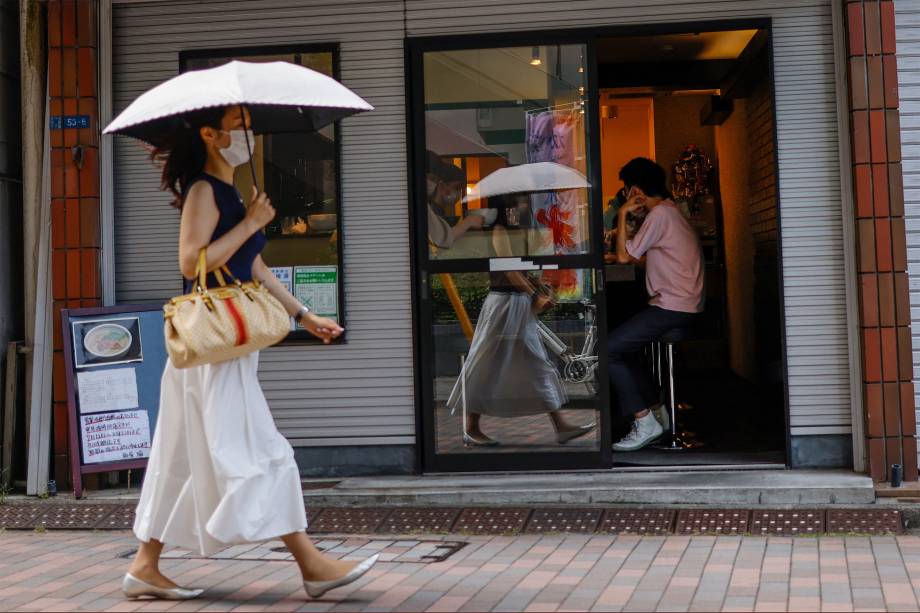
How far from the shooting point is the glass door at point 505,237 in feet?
25.3

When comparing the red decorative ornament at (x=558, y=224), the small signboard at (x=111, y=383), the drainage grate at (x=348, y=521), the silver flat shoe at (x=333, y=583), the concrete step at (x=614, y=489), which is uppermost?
the red decorative ornament at (x=558, y=224)

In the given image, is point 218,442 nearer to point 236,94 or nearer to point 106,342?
point 236,94

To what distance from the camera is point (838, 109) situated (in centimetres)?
734

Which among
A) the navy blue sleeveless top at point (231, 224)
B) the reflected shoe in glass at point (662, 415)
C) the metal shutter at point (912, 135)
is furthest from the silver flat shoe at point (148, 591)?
the metal shutter at point (912, 135)

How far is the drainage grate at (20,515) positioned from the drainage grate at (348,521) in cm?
173

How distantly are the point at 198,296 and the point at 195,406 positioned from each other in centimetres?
46

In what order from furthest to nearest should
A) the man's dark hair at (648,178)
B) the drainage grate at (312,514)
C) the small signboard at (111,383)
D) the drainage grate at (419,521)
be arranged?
the man's dark hair at (648,178)
the small signboard at (111,383)
the drainage grate at (312,514)
the drainage grate at (419,521)

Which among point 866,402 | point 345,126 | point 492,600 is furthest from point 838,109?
point 492,600

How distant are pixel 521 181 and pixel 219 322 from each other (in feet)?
11.0

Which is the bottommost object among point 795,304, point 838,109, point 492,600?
point 492,600

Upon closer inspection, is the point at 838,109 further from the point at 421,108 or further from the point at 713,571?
the point at 713,571

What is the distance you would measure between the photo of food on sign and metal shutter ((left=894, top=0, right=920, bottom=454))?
15.7 ft

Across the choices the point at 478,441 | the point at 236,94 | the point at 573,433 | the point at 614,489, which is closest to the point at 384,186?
the point at 478,441

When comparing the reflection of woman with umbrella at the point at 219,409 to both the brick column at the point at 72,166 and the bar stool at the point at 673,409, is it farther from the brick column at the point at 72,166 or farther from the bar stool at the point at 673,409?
the bar stool at the point at 673,409
